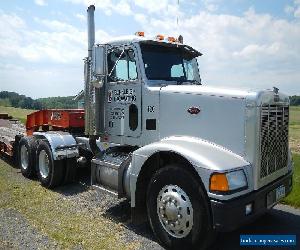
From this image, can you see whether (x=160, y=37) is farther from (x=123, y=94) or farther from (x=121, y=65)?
(x=123, y=94)

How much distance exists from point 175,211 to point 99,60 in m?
3.15

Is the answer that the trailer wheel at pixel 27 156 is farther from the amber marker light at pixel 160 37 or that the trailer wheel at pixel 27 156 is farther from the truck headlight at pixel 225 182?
the truck headlight at pixel 225 182

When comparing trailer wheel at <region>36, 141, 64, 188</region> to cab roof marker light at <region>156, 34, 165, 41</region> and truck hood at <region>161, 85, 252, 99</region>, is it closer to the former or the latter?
truck hood at <region>161, 85, 252, 99</region>

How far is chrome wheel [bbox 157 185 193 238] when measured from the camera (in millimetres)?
5109

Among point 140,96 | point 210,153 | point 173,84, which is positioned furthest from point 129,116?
point 210,153

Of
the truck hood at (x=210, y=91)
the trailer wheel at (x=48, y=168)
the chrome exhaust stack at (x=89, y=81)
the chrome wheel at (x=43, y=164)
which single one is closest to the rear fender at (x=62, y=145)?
the trailer wheel at (x=48, y=168)

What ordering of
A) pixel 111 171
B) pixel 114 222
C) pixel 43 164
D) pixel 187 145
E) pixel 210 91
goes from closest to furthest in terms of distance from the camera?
pixel 187 145 → pixel 210 91 → pixel 114 222 → pixel 111 171 → pixel 43 164

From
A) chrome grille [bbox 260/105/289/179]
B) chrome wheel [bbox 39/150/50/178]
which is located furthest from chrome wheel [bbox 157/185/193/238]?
chrome wheel [bbox 39/150/50/178]

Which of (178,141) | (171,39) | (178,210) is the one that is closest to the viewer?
(178,210)

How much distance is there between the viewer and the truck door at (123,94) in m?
6.65

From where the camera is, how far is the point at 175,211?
5.21 m

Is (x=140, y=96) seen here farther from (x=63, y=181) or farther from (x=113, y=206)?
(x=63, y=181)

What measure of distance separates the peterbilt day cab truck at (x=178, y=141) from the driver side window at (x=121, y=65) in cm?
2

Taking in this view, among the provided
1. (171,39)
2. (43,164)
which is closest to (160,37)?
(171,39)
